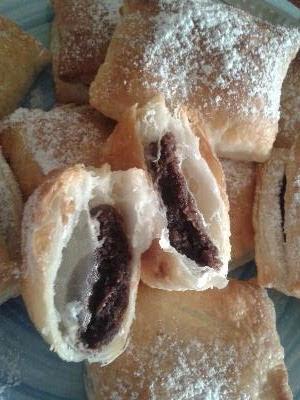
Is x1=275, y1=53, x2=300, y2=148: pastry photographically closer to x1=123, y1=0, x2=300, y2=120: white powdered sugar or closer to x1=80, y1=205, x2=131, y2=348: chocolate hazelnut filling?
x1=123, y1=0, x2=300, y2=120: white powdered sugar

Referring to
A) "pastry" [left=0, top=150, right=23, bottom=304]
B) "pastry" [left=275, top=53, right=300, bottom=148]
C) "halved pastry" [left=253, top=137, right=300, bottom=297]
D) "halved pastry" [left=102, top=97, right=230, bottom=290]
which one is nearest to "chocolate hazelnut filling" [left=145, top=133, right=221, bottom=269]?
"halved pastry" [left=102, top=97, right=230, bottom=290]

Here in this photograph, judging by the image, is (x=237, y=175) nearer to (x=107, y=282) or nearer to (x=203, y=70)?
(x=203, y=70)

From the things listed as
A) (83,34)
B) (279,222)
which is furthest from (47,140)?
(279,222)

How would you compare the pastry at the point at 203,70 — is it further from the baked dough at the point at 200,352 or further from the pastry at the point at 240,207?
the baked dough at the point at 200,352

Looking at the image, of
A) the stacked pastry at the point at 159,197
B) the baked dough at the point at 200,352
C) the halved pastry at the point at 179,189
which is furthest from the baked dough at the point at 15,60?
the baked dough at the point at 200,352

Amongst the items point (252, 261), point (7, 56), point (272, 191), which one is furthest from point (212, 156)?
point (7, 56)

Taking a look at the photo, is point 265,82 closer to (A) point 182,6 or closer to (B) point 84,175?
(A) point 182,6
